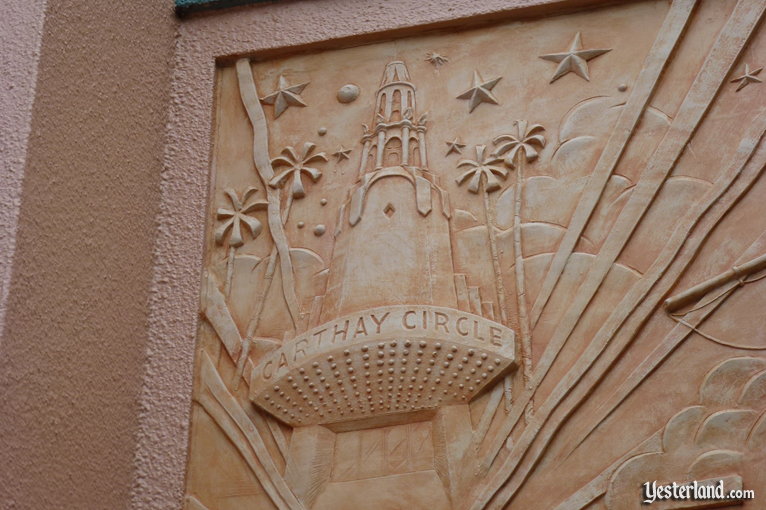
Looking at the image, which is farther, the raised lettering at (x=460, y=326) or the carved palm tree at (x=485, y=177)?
the carved palm tree at (x=485, y=177)

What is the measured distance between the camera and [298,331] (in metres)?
2.43

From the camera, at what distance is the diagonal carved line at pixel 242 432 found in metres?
2.31

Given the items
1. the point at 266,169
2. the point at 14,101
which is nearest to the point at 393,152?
the point at 266,169

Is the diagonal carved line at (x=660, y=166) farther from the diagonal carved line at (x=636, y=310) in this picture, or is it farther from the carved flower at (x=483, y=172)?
the carved flower at (x=483, y=172)

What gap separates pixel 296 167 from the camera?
103 inches

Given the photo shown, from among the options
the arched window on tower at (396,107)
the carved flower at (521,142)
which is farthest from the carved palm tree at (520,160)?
the arched window on tower at (396,107)

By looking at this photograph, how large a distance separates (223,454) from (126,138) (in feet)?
2.32

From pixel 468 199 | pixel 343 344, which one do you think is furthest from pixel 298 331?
pixel 468 199

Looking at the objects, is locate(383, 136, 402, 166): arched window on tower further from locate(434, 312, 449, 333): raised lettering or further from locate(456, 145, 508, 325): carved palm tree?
locate(434, 312, 449, 333): raised lettering

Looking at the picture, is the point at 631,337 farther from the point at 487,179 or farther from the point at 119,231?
the point at 119,231

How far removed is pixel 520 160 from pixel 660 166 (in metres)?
0.28

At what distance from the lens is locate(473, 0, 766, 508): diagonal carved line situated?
223 centimetres

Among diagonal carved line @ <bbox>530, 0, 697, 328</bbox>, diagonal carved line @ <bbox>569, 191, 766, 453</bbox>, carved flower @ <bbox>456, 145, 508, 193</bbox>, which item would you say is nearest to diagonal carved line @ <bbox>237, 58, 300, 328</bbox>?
carved flower @ <bbox>456, 145, 508, 193</bbox>

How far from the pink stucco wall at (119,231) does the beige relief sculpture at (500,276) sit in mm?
62
